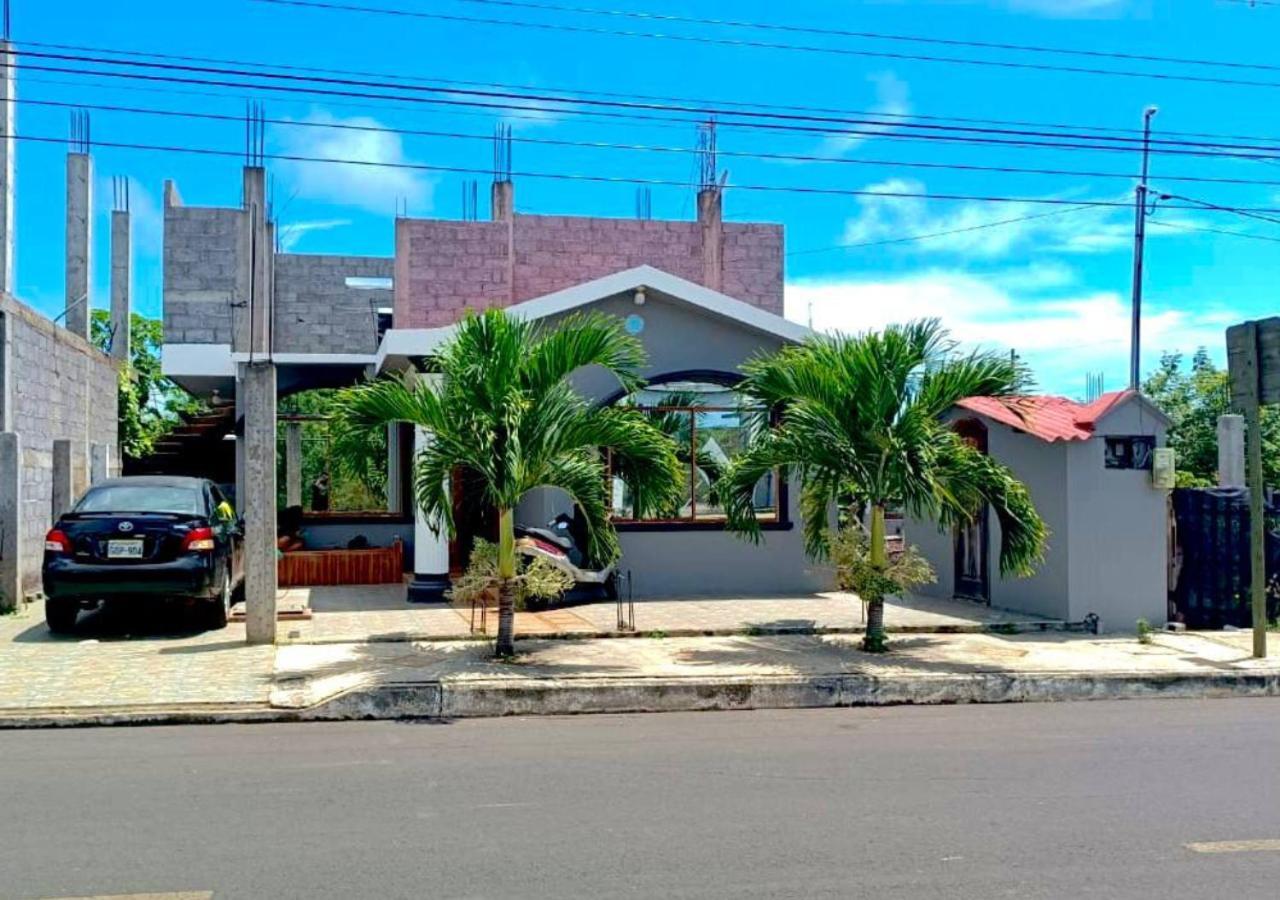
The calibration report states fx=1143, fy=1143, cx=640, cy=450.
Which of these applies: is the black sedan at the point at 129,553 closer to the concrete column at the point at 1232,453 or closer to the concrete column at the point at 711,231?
the concrete column at the point at 1232,453

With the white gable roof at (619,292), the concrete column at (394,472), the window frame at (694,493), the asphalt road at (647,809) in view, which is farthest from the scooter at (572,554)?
the concrete column at (394,472)

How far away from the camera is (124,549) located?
36.4 ft

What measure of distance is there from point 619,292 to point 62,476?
298 inches

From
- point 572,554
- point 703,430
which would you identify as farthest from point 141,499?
point 703,430

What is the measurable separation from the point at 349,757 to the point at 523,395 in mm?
3936

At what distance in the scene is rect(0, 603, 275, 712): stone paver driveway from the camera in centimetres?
865

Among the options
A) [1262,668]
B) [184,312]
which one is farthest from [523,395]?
[184,312]

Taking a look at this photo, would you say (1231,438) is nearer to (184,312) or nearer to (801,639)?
(801,639)

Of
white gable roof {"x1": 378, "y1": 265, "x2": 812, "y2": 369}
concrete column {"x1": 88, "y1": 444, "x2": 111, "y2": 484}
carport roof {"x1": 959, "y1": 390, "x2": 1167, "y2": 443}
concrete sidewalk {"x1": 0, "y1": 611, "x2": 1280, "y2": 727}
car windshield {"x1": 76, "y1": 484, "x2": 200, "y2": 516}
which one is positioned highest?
white gable roof {"x1": 378, "y1": 265, "x2": 812, "y2": 369}

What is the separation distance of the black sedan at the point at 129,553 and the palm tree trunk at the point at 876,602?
21.5ft

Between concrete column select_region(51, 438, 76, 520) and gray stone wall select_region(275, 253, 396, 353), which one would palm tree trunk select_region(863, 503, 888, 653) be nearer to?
concrete column select_region(51, 438, 76, 520)

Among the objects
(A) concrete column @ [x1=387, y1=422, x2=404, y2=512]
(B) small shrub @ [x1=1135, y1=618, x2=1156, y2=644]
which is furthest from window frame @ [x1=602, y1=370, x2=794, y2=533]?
(A) concrete column @ [x1=387, y1=422, x2=404, y2=512]

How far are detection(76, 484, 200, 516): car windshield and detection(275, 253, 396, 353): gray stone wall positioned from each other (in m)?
10.3

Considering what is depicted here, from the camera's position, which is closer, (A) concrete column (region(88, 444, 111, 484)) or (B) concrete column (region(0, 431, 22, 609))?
(B) concrete column (region(0, 431, 22, 609))
